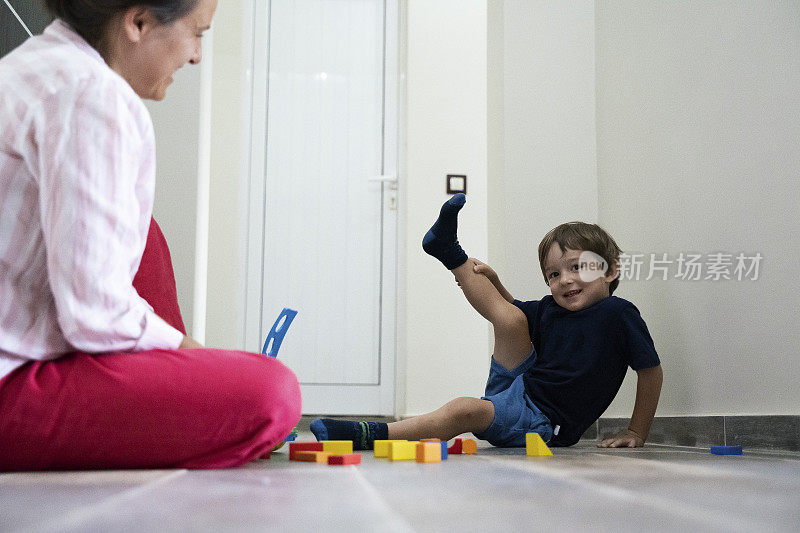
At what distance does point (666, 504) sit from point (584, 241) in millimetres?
1283

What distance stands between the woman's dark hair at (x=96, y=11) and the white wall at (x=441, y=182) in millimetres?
2361

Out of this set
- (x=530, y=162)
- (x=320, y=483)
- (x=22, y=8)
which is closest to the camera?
(x=320, y=483)

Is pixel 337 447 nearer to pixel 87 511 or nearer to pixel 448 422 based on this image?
pixel 448 422

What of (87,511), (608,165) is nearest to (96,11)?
(87,511)

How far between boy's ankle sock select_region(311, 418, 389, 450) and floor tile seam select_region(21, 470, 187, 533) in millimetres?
610

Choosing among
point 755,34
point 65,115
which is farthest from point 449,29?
point 65,115

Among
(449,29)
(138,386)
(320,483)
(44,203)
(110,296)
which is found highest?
(449,29)

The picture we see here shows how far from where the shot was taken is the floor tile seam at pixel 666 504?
24.2 inches

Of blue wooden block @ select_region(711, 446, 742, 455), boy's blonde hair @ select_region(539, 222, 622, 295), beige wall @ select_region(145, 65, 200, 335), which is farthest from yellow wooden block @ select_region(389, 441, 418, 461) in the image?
beige wall @ select_region(145, 65, 200, 335)

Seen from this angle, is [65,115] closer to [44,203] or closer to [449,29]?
[44,203]

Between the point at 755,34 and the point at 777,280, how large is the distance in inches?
22.4

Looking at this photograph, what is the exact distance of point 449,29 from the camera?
139 inches

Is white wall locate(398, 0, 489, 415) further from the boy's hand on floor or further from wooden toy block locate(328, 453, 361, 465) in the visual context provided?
wooden toy block locate(328, 453, 361, 465)

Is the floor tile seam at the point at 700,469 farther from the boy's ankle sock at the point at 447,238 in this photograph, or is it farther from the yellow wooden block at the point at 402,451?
the boy's ankle sock at the point at 447,238
